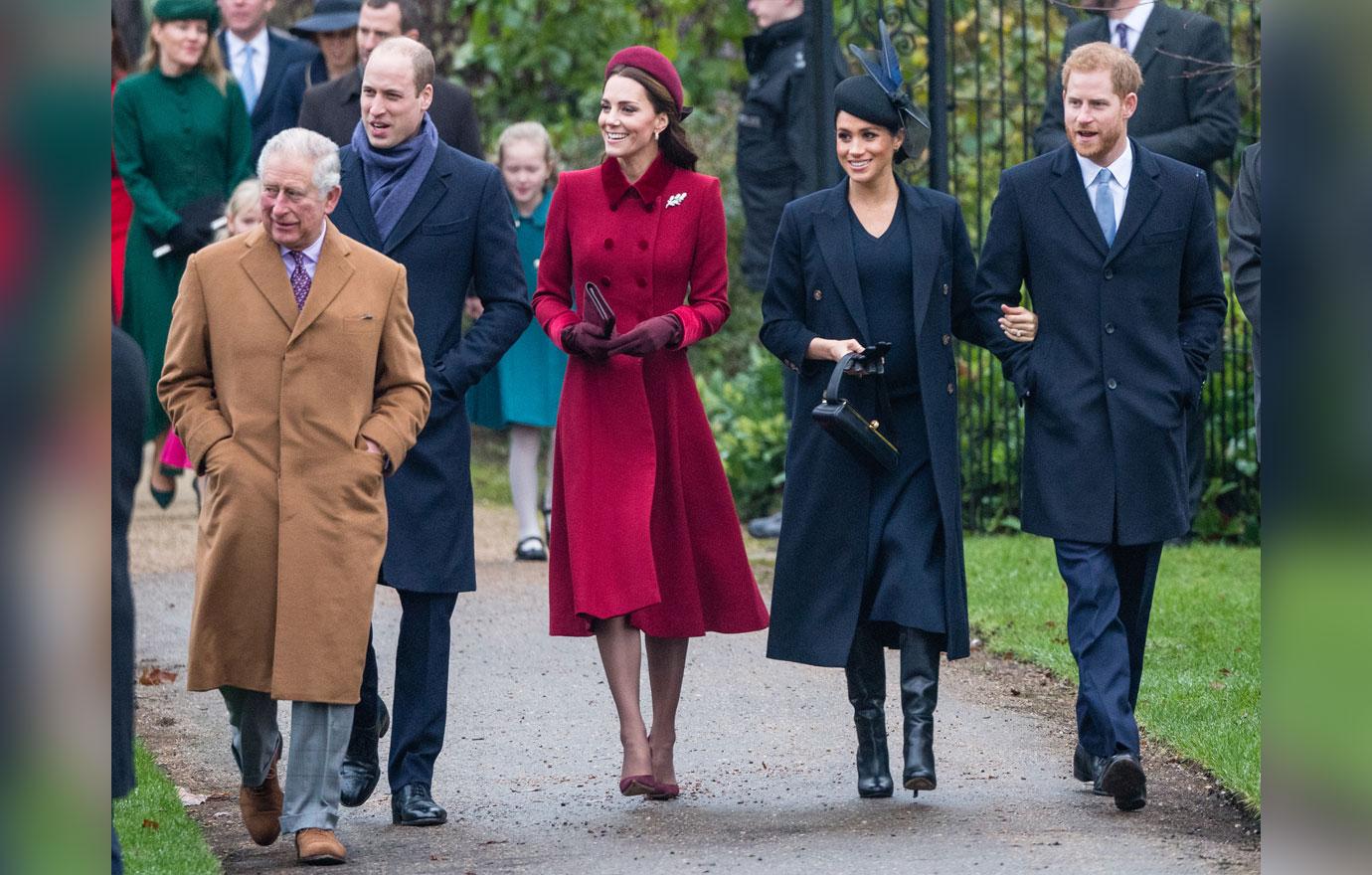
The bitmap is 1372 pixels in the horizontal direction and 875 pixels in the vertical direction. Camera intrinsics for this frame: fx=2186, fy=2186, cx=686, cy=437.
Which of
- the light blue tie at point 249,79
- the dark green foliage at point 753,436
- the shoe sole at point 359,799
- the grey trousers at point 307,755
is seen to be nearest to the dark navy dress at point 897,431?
the shoe sole at point 359,799

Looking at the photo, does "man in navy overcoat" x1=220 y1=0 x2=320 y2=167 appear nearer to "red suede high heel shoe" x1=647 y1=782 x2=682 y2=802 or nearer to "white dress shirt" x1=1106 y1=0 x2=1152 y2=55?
"white dress shirt" x1=1106 y1=0 x2=1152 y2=55

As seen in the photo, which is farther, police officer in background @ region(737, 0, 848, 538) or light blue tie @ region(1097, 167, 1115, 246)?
police officer in background @ region(737, 0, 848, 538)

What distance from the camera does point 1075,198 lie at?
6.29m

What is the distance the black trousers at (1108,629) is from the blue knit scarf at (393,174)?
2111mm

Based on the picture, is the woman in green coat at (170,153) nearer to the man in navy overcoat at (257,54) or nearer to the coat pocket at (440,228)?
the man in navy overcoat at (257,54)

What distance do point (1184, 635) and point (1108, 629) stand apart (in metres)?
2.43

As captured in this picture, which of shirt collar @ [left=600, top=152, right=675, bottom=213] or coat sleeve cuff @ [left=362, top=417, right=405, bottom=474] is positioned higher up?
shirt collar @ [left=600, top=152, right=675, bottom=213]

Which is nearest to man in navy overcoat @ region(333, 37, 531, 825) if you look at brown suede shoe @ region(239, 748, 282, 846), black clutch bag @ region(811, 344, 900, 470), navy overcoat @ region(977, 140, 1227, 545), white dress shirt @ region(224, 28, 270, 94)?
brown suede shoe @ region(239, 748, 282, 846)

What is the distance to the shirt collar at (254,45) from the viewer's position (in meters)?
10.5

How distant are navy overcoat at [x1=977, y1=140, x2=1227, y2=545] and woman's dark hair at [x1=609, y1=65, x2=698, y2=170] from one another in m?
0.93

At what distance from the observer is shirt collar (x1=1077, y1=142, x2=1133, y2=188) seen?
6.32m

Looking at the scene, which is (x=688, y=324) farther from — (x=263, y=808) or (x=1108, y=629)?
(x=263, y=808)
